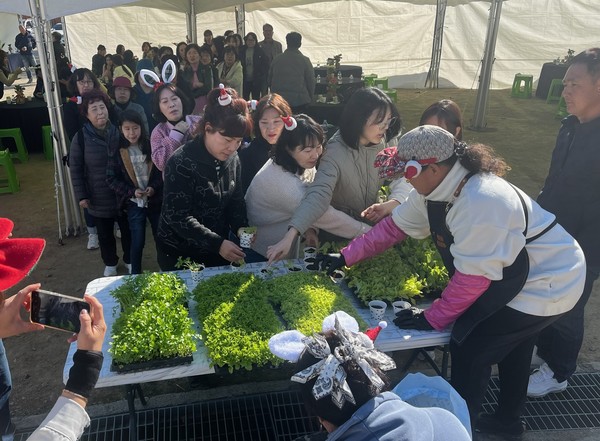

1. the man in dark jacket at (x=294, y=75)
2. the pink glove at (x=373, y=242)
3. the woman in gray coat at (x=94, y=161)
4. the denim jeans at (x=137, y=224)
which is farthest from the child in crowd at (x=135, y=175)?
the man in dark jacket at (x=294, y=75)

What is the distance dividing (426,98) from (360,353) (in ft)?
48.5

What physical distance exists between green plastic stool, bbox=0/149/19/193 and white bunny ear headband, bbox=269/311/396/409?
7.07 metres

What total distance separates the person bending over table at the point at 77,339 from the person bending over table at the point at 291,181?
1701 mm

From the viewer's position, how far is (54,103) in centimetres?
524

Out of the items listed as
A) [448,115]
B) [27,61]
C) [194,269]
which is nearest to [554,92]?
[448,115]

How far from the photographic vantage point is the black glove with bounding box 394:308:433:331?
8.11ft

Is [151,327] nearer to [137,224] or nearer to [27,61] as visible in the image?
[137,224]

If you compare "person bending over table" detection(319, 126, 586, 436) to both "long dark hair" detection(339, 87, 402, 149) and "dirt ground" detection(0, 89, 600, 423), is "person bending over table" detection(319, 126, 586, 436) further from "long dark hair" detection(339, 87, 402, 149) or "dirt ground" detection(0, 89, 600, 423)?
"dirt ground" detection(0, 89, 600, 423)

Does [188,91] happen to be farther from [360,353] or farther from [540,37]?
[540,37]

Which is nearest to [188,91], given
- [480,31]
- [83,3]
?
[83,3]

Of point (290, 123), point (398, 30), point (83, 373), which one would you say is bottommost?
point (83, 373)

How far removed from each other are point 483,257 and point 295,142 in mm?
1523

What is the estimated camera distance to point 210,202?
10.1ft

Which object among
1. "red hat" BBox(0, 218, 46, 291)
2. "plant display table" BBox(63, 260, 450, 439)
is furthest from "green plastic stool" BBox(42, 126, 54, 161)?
"red hat" BBox(0, 218, 46, 291)
